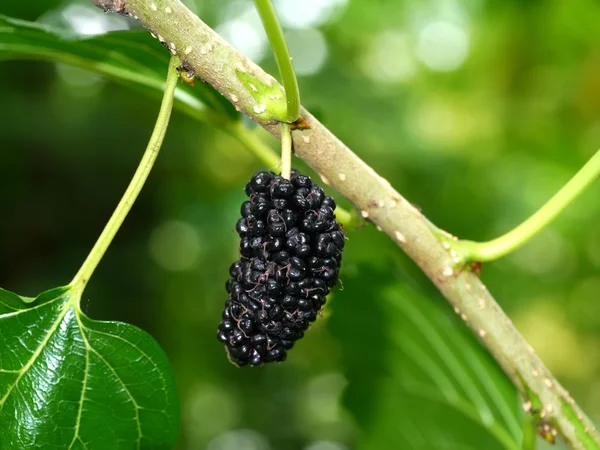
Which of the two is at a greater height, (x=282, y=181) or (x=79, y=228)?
(x=79, y=228)

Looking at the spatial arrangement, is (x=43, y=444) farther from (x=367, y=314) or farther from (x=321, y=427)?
(x=321, y=427)

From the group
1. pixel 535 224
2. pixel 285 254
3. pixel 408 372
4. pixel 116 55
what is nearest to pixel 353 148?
pixel 408 372

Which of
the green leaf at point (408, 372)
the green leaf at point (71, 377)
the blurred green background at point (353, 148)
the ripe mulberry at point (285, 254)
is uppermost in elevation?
the blurred green background at point (353, 148)

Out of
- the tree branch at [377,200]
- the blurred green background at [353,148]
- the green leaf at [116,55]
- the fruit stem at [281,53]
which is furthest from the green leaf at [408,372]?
the blurred green background at [353,148]

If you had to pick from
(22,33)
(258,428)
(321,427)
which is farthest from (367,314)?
(321,427)

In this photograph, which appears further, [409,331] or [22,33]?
[409,331]

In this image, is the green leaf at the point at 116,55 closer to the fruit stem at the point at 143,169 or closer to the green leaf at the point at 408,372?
the fruit stem at the point at 143,169
